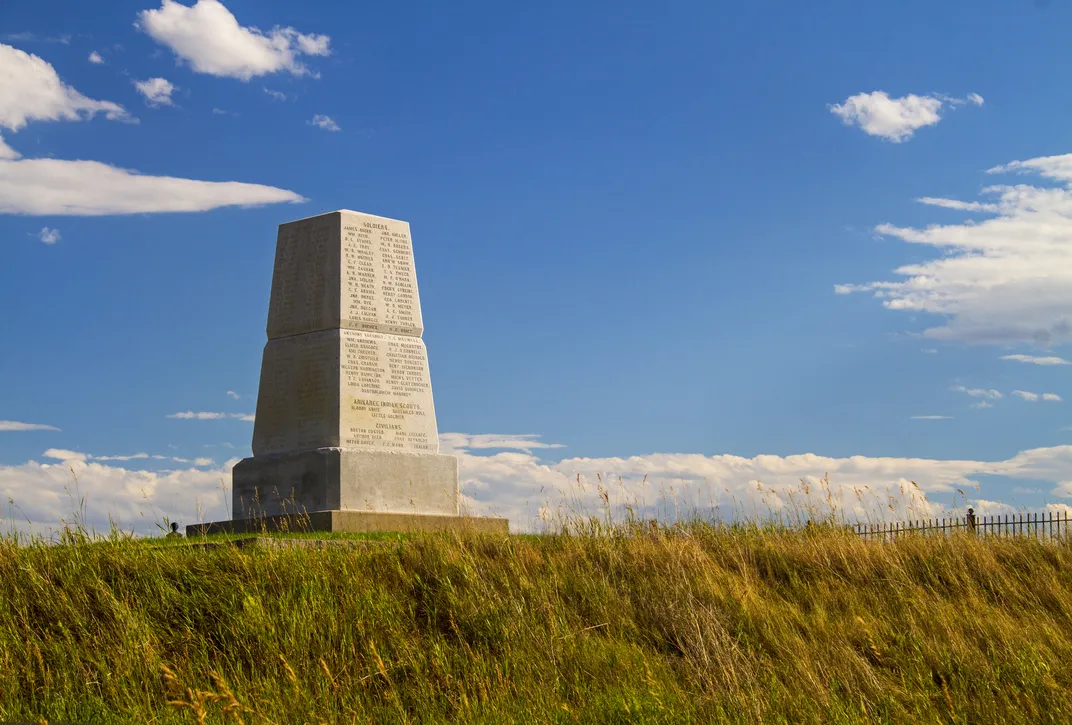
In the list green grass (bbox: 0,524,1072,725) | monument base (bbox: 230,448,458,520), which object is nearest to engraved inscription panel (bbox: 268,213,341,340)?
monument base (bbox: 230,448,458,520)

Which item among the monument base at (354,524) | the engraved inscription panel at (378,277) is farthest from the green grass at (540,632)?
the engraved inscription panel at (378,277)

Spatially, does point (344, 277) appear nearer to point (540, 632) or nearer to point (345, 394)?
point (345, 394)

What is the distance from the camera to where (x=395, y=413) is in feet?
45.1

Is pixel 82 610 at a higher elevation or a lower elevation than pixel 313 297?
lower

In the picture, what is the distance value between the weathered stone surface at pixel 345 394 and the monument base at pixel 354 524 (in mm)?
1058

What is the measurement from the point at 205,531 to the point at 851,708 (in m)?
8.98

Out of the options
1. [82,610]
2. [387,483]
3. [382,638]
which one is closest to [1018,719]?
[382,638]

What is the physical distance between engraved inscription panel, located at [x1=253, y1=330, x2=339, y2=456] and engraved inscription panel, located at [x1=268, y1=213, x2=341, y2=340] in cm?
20

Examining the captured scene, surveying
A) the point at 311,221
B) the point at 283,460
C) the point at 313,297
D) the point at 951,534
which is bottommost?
the point at 951,534

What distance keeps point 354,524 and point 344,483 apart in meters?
0.66

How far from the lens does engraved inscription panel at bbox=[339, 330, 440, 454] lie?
13.4 metres

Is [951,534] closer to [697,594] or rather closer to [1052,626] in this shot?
[1052,626]

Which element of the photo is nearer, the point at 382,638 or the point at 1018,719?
the point at 1018,719

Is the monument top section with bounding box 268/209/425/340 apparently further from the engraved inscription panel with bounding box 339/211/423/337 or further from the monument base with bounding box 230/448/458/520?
the monument base with bounding box 230/448/458/520
